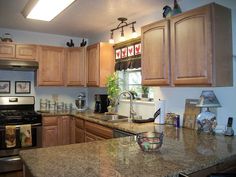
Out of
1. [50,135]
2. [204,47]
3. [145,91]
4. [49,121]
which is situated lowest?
[50,135]

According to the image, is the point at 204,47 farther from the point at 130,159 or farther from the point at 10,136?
the point at 10,136

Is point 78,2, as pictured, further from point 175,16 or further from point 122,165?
point 122,165

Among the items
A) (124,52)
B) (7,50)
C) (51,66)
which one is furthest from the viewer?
(51,66)

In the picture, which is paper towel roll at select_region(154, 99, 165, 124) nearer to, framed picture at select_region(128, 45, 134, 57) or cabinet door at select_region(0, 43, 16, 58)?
framed picture at select_region(128, 45, 134, 57)

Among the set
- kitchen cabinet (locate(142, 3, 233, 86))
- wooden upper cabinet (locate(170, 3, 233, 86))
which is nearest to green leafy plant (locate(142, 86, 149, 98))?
kitchen cabinet (locate(142, 3, 233, 86))

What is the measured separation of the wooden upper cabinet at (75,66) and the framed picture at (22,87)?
78cm

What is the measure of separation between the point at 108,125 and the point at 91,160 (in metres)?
1.44

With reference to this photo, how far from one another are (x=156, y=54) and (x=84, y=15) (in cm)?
142

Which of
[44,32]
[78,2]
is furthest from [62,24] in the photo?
[78,2]

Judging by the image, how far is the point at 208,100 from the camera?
2203 mm

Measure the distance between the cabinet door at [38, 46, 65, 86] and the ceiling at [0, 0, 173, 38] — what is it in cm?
41

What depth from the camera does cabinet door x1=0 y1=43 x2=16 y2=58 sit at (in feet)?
12.5

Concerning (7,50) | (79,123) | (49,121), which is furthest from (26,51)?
(79,123)

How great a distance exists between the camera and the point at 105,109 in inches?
159
